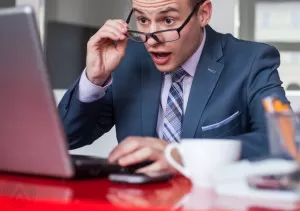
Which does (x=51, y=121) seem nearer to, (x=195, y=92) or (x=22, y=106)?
(x=22, y=106)

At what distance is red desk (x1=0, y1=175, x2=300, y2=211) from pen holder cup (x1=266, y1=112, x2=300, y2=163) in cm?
13

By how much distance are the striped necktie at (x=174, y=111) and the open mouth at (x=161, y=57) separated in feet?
0.32

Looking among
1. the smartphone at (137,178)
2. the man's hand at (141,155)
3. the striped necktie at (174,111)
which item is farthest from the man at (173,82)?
the smartphone at (137,178)

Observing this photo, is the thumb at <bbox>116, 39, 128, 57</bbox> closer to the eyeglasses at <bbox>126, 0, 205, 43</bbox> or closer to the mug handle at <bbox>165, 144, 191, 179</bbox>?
the eyeglasses at <bbox>126, 0, 205, 43</bbox>

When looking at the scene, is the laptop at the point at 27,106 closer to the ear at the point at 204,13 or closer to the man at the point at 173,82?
the man at the point at 173,82

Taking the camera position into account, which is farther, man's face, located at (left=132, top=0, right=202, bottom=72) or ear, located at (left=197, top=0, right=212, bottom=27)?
ear, located at (left=197, top=0, right=212, bottom=27)

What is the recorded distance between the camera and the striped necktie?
64.9 inches

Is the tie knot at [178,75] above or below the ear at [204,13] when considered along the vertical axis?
below

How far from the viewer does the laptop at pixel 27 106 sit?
2.57ft

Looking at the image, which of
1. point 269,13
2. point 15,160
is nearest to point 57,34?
point 269,13

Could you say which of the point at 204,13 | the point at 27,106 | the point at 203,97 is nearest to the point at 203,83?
the point at 203,97

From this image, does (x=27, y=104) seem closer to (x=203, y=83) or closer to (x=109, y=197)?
(x=109, y=197)

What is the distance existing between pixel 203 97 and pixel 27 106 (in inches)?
35.5

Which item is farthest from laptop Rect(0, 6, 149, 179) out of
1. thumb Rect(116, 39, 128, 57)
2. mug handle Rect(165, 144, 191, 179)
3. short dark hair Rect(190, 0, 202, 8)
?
short dark hair Rect(190, 0, 202, 8)
